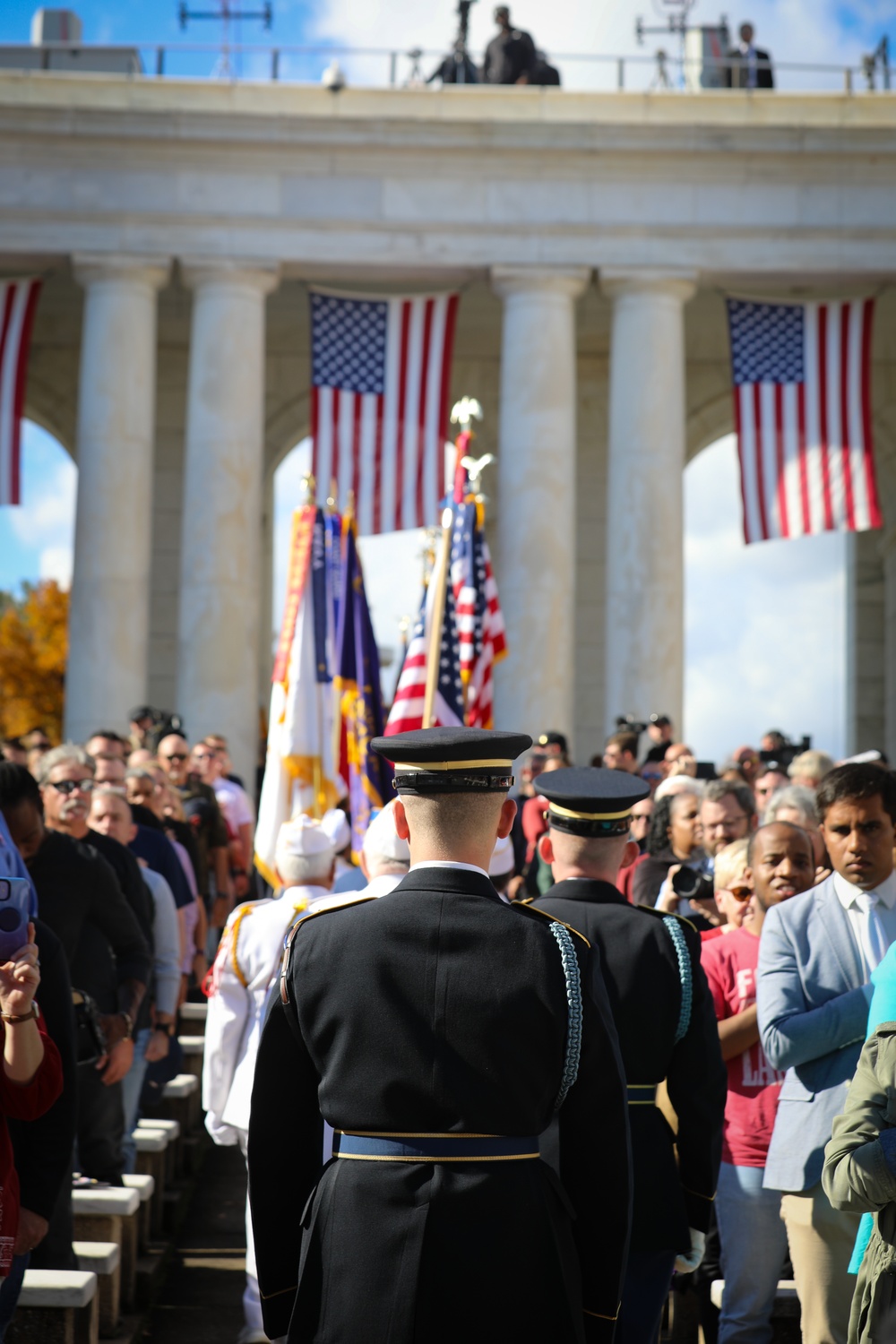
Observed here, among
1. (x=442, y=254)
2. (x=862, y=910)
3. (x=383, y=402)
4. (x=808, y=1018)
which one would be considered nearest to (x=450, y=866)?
(x=808, y=1018)

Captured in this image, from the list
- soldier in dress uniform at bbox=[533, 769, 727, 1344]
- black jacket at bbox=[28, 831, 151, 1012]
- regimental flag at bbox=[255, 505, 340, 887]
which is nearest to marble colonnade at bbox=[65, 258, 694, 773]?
regimental flag at bbox=[255, 505, 340, 887]

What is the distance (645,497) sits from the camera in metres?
28.2

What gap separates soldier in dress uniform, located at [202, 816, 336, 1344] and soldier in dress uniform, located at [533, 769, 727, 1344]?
2177mm

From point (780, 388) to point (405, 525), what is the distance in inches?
264

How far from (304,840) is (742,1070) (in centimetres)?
234

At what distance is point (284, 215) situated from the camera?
28891 mm

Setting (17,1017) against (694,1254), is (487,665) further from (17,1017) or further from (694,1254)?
(17,1017)

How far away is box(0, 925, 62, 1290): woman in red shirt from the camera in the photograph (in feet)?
15.2

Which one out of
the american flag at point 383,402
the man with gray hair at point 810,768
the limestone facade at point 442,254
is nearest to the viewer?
the man with gray hair at point 810,768

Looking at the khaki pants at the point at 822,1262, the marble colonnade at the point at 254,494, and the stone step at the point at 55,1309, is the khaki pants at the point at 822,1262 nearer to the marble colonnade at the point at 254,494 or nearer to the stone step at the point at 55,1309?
the stone step at the point at 55,1309

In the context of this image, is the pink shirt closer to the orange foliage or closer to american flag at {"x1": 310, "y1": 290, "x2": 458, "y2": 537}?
american flag at {"x1": 310, "y1": 290, "x2": 458, "y2": 537}

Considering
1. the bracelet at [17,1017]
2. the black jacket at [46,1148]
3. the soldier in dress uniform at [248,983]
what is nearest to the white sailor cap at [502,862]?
the soldier in dress uniform at [248,983]

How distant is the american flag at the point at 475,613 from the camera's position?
14992 mm

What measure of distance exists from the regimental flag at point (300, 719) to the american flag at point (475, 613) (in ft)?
5.05
